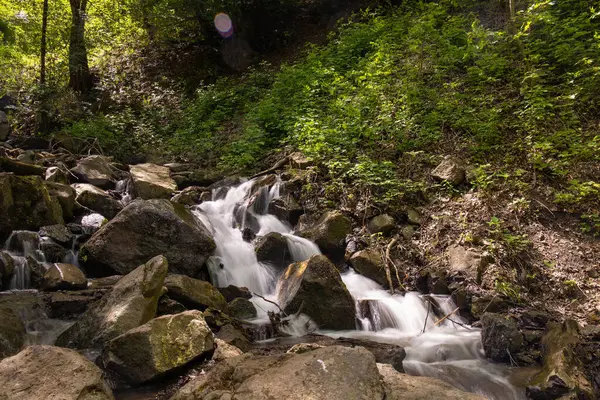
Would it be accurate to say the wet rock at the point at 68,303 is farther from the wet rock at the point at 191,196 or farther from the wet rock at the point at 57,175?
the wet rock at the point at 57,175

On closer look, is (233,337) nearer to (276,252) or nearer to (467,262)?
(276,252)

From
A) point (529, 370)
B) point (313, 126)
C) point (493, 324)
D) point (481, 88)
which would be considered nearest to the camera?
point (529, 370)

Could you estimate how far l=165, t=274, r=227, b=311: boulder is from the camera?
5324 millimetres

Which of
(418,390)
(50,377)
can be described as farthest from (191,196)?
(418,390)

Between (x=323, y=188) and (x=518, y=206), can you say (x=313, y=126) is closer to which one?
(x=323, y=188)

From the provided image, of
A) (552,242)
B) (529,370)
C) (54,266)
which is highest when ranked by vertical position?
(54,266)

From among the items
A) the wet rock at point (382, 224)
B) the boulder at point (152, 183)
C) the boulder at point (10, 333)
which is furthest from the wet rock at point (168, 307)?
the boulder at point (152, 183)

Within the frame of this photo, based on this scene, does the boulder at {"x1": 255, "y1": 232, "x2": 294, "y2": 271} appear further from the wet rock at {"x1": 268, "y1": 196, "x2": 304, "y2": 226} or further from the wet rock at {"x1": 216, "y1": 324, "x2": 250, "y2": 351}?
the wet rock at {"x1": 216, "y1": 324, "x2": 250, "y2": 351}

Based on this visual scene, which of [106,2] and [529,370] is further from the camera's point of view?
[106,2]

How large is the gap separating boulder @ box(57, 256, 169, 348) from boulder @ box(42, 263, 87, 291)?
2.80ft

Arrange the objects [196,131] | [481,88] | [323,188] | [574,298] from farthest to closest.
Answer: [196,131] < [481,88] < [323,188] < [574,298]

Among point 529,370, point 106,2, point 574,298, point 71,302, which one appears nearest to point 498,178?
point 574,298

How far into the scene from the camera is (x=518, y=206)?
6438 millimetres

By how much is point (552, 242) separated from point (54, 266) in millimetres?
7500
